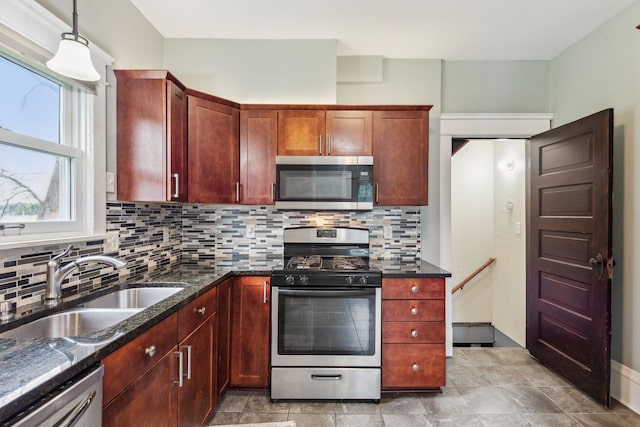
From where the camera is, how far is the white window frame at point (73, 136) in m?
1.33

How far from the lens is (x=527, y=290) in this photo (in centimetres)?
282

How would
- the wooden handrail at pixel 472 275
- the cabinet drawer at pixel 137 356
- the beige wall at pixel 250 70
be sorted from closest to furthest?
1. the cabinet drawer at pixel 137 356
2. the beige wall at pixel 250 70
3. the wooden handrail at pixel 472 275

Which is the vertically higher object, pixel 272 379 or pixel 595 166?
pixel 595 166

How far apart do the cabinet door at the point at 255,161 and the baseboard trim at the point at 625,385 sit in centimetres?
272

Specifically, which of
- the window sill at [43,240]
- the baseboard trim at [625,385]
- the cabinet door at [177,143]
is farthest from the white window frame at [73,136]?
the baseboard trim at [625,385]

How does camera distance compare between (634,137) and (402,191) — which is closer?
(634,137)

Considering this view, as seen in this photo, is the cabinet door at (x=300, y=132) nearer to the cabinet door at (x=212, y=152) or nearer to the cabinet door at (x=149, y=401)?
the cabinet door at (x=212, y=152)

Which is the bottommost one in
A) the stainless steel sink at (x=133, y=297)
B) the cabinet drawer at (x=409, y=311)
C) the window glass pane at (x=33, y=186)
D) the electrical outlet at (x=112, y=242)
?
the cabinet drawer at (x=409, y=311)

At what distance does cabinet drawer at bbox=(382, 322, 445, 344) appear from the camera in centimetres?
210

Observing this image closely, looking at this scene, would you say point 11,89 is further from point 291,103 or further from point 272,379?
point 272,379

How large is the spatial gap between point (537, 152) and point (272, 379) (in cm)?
284

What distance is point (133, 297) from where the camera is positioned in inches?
69.2

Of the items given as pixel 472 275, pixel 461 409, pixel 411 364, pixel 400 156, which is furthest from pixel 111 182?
pixel 472 275

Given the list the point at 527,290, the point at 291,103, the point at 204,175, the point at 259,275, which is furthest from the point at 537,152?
the point at 204,175
